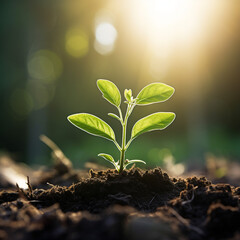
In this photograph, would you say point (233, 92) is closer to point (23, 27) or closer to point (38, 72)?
point (38, 72)

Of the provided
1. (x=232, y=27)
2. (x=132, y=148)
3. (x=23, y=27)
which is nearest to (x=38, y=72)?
(x=23, y=27)

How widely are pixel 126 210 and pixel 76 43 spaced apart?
15.2 metres

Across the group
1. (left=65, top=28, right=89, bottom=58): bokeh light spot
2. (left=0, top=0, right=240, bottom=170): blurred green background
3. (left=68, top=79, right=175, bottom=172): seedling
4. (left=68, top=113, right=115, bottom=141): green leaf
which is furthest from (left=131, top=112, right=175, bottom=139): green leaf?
(left=65, top=28, right=89, bottom=58): bokeh light spot

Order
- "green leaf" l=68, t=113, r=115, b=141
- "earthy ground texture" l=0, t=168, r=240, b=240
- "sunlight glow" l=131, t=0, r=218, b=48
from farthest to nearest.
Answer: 1. "sunlight glow" l=131, t=0, r=218, b=48
2. "green leaf" l=68, t=113, r=115, b=141
3. "earthy ground texture" l=0, t=168, r=240, b=240

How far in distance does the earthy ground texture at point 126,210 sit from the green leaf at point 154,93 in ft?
1.25

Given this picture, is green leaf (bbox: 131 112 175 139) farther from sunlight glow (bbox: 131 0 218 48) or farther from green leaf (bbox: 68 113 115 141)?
sunlight glow (bbox: 131 0 218 48)

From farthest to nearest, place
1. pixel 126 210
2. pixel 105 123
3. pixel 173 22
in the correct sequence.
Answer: pixel 173 22 → pixel 105 123 → pixel 126 210

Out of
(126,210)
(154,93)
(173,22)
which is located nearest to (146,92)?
(154,93)

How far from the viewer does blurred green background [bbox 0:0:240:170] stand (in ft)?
43.5

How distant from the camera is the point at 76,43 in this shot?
1563 centimetres

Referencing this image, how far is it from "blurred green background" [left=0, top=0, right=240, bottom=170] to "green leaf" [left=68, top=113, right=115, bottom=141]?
36.1 ft

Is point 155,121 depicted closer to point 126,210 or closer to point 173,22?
point 126,210

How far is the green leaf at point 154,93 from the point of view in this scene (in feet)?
5.47

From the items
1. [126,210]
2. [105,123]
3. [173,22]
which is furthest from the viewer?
[173,22]
